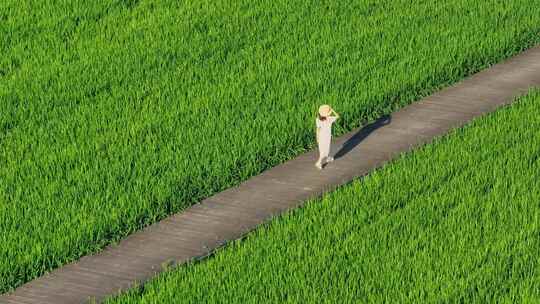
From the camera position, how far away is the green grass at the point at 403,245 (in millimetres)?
13898

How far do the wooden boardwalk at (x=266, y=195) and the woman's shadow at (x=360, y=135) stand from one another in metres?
0.01

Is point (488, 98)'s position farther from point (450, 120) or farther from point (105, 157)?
point (105, 157)

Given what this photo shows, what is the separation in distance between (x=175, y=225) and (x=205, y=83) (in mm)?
4382

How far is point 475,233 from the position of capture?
15133 millimetres

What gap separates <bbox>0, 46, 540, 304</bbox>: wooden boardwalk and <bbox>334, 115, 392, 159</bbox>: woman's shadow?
0.04 ft

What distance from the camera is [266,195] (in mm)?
16438

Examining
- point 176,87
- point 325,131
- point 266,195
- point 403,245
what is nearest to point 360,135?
point 325,131

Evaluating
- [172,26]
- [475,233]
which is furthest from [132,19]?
[475,233]

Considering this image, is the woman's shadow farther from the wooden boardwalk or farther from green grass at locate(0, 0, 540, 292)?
green grass at locate(0, 0, 540, 292)

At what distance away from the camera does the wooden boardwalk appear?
14.5 metres

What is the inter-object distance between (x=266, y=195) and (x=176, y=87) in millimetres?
3695

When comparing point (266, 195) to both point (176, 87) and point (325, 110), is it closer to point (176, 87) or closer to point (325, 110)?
point (325, 110)

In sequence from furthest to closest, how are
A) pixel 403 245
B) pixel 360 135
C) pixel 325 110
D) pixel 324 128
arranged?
pixel 360 135 → pixel 324 128 → pixel 325 110 → pixel 403 245

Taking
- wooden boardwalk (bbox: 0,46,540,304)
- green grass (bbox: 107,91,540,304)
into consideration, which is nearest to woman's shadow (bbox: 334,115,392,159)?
wooden boardwalk (bbox: 0,46,540,304)
